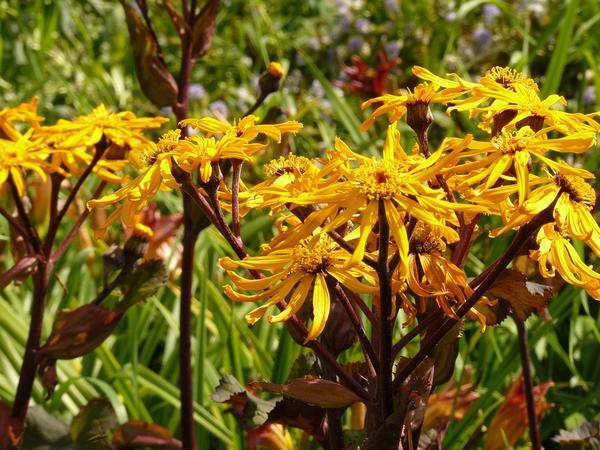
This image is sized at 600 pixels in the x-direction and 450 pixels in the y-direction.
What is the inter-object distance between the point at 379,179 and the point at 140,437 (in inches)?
29.6

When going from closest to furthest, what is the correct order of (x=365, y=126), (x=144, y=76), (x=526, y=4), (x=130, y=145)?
(x=365, y=126), (x=130, y=145), (x=144, y=76), (x=526, y=4)

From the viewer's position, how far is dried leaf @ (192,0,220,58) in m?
1.48

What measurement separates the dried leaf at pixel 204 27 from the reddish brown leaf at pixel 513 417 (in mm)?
792

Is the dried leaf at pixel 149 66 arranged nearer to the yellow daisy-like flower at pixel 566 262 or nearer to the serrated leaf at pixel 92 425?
the serrated leaf at pixel 92 425

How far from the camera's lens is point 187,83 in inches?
58.2

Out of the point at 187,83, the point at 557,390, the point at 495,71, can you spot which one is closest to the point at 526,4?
the point at 557,390

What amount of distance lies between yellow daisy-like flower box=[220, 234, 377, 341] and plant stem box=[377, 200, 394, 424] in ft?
0.08

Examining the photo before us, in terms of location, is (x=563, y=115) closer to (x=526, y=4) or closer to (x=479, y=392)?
(x=479, y=392)

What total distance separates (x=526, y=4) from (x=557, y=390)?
224cm

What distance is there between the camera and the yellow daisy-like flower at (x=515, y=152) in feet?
2.62

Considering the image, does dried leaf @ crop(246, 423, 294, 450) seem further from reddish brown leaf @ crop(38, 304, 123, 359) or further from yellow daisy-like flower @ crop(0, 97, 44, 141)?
yellow daisy-like flower @ crop(0, 97, 44, 141)

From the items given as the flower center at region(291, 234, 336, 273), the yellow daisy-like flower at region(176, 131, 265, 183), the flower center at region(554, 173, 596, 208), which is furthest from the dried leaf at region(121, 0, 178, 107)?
the flower center at region(554, 173, 596, 208)

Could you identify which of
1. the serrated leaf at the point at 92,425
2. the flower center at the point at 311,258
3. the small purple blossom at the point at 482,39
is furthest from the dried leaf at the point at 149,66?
the small purple blossom at the point at 482,39

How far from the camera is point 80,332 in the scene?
1.28 meters
